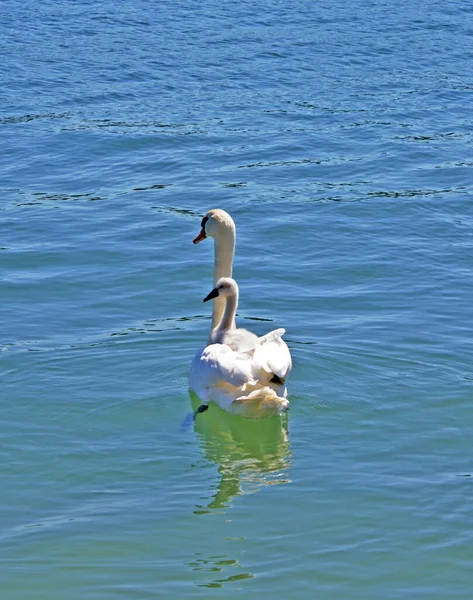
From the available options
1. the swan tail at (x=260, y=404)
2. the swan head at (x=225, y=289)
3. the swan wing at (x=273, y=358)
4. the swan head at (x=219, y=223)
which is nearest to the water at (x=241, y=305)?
the swan tail at (x=260, y=404)

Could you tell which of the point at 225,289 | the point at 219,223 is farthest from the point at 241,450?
the point at 219,223

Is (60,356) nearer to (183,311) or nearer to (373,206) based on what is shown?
(183,311)

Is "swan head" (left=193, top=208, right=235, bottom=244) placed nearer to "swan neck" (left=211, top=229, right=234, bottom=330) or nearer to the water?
"swan neck" (left=211, top=229, right=234, bottom=330)

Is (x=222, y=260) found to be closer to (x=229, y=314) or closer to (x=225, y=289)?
(x=225, y=289)

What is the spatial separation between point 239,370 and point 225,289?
123 cm

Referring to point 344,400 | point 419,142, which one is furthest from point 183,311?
point 419,142

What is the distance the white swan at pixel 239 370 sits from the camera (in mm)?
10242

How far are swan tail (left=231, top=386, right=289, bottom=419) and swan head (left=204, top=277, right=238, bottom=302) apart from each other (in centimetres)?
133

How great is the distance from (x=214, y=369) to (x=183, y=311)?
326 centimetres

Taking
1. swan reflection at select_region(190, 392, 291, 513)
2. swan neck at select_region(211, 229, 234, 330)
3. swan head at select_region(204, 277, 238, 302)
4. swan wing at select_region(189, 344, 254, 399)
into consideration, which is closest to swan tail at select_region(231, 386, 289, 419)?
swan wing at select_region(189, 344, 254, 399)

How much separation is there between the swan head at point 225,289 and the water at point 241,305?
0.93 metres

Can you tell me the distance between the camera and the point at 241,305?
1383 cm

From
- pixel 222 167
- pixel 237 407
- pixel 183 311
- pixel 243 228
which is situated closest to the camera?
pixel 237 407

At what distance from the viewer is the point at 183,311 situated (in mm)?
13617
